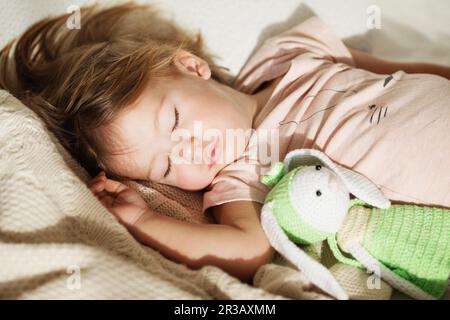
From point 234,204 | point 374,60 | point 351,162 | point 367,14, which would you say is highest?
point 367,14

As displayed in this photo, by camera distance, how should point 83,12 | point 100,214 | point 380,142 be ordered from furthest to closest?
point 83,12, point 380,142, point 100,214

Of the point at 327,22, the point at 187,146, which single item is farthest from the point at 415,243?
the point at 327,22

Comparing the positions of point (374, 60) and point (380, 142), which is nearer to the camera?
point (380, 142)

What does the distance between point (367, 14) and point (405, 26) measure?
0.11 m

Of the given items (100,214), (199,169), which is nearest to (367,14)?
(199,169)

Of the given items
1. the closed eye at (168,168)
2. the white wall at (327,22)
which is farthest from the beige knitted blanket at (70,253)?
the white wall at (327,22)

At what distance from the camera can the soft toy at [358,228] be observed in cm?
82

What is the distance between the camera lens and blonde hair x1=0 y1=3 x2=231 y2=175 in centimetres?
104

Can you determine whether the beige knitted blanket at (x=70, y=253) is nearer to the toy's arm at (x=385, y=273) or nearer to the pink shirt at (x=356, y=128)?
the toy's arm at (x=385, y=273)

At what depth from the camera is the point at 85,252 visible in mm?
715

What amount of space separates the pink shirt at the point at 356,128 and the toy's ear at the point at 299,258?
0.12 meters

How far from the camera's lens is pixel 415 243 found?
86 centimetres

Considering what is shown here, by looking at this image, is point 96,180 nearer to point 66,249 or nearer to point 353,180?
point 66,249
